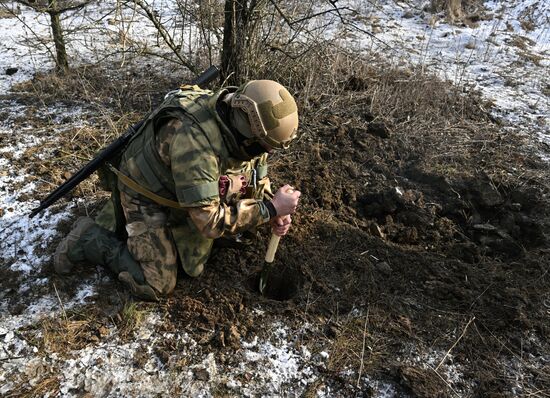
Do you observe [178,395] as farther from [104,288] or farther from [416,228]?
[416,228]

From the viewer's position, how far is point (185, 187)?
91.2 inches

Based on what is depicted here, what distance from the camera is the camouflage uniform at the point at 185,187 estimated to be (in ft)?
7.61

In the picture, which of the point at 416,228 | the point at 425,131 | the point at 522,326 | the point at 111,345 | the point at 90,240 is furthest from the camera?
the point at 425,131

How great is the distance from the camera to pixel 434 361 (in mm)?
2430

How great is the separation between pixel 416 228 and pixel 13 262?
2775mm

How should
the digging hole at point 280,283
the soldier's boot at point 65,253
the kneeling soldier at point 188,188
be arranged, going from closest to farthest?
the kneeling soldier at point 188,188 → the soldier's boot at point 65,253 → the digging hole at point 280,283

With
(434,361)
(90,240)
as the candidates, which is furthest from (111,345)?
(434,361)

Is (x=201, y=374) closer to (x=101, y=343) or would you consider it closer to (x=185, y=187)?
(x=101, y=343)

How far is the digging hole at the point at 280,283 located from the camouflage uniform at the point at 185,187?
0.37 meters

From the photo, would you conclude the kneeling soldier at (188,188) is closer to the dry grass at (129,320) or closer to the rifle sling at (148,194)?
the rifle sling at (148,194)

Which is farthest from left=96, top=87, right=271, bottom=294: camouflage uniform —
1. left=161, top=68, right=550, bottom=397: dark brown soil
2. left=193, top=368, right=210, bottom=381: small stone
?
left=193, top=368, right=210, bottom=381: small stone

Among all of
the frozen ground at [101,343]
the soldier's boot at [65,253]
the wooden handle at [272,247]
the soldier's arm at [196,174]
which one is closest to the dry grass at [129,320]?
the frozen ground at [101,343]

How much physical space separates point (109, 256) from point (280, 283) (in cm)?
111

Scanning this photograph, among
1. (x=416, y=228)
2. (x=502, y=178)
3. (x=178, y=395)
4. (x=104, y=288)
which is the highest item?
(x=502, y=178)
